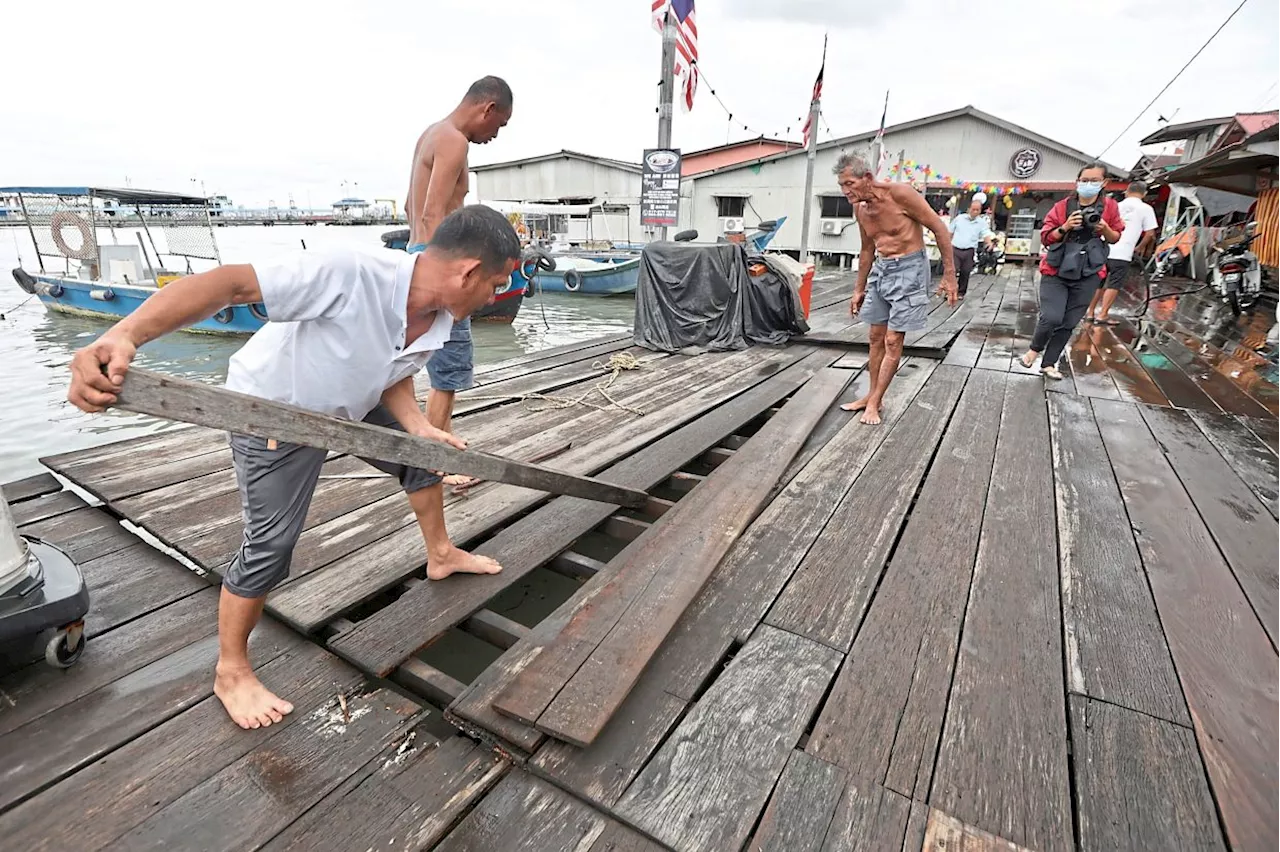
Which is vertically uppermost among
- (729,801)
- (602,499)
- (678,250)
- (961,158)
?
(961,158)

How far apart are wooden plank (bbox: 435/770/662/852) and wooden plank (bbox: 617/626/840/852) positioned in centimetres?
5

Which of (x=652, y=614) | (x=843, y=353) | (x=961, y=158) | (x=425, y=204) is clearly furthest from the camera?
(x=961, y=158)

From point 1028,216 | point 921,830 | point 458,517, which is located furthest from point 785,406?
point 1028,216

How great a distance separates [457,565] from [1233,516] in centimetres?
338

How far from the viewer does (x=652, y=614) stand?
1.83 metres

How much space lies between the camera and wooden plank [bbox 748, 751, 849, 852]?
120 centimetres

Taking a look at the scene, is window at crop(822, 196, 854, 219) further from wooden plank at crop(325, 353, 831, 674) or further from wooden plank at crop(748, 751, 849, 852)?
wooden plank at crop(748, 751, 849, 852)

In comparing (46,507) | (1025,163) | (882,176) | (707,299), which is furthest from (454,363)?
(1025,163)

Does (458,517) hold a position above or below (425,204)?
below

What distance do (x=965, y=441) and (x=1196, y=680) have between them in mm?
1989

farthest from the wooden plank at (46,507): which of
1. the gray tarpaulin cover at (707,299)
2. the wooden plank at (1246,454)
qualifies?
the wooden plank at (1246,454)

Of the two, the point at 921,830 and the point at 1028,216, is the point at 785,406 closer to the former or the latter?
the point at 921,830

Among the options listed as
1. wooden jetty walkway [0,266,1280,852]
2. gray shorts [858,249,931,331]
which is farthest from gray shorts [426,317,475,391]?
gray shorts [858,249,931,331]

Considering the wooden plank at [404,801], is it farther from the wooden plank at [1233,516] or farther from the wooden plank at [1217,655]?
the wooden plank at [1233,516]
